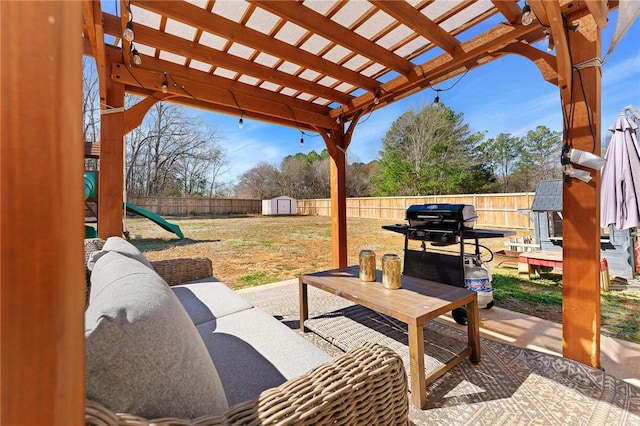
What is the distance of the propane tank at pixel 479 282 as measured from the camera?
8.52 feet

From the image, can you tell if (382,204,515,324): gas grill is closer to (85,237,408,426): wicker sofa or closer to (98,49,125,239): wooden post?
(85,237,408,426): wicker sofa

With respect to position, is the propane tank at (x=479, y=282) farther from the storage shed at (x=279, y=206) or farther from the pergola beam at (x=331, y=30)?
the storage shed at (x=279, y=206)

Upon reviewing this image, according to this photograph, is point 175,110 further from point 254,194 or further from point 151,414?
point 151,414

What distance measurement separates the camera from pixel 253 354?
1245 millimetres

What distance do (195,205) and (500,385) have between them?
650 inches

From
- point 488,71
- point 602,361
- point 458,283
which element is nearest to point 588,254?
point 602,361

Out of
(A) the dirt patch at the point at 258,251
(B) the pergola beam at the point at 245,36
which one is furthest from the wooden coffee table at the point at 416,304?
(A) the dirt patch at the point at 258,251

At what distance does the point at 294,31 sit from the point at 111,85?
1.76 metres

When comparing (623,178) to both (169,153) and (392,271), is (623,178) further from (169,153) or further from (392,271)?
(169,153)

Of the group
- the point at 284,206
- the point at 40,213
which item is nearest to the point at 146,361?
the point at 40,213

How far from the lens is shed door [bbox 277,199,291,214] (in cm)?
1953

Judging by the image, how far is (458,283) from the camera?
2.51 meters

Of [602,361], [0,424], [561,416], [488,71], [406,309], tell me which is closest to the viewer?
[0,424]

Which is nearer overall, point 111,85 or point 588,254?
point 588,254
